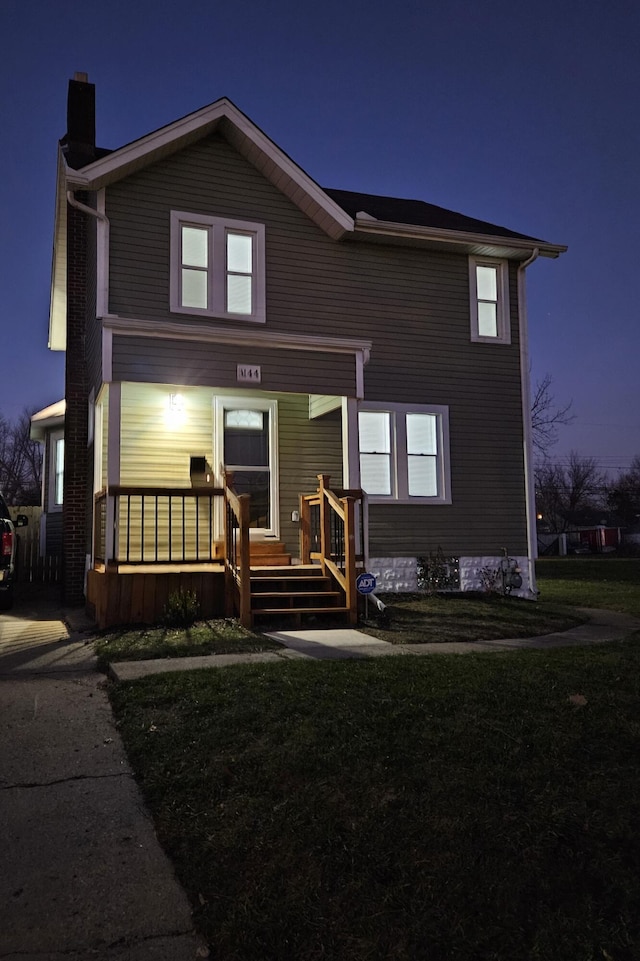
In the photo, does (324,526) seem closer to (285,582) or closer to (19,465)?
(285,582)

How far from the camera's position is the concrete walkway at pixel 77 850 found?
232cm

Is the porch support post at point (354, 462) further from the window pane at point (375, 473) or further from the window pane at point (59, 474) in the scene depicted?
the window pane at point (59, 474)

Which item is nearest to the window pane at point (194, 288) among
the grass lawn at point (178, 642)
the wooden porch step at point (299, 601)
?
the wooden porch step at point (299, 601)

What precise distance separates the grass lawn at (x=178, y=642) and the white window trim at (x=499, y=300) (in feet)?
24.0

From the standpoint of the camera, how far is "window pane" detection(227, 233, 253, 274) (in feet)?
36.3

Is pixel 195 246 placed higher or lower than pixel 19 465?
lower

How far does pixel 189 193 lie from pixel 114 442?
4.50 metres

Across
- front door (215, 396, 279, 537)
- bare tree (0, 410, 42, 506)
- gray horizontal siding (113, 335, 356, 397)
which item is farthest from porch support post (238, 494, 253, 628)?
bare tree (0, 410, 42, 506)

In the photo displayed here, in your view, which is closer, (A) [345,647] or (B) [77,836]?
(B) [77,836]

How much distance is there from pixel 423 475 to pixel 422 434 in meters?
0.70

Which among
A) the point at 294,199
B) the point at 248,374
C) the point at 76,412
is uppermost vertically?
the point at 294,199

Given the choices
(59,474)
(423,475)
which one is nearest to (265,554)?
(423,475)

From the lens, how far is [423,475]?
12.2 m

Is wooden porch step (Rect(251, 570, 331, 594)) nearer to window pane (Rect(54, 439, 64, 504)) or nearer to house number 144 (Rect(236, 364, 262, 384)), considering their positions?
house number 144 (Rect(236, 364, 262, 384))
